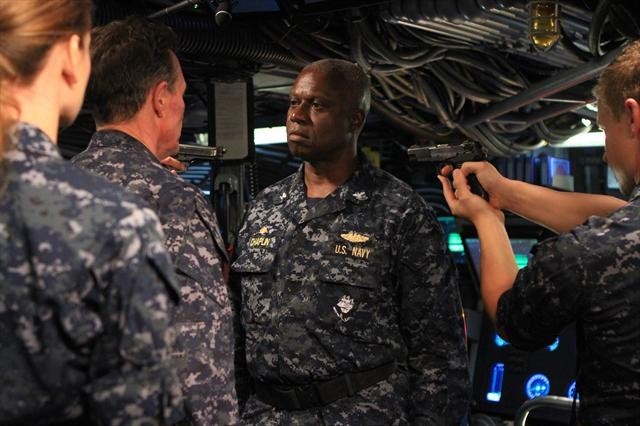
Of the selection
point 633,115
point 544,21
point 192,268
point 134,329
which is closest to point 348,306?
point 192,268

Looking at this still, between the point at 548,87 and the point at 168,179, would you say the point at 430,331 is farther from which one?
the point at 548,87

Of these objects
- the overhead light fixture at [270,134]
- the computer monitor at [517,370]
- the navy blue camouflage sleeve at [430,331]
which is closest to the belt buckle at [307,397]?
the navy blue camouflage sleeve at [430,331]

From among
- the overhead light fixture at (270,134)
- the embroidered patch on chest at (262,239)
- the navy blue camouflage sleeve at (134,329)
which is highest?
the overhead light fixture at (270,134)

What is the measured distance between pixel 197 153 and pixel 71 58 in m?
1.57

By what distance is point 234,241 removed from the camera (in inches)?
126

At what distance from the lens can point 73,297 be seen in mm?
1414

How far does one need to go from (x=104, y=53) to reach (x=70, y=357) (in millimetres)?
939

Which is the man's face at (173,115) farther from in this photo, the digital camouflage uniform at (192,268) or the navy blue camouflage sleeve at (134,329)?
the navy blue camouflage sleeve at (134,329)

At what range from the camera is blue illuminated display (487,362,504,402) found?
17.9ft

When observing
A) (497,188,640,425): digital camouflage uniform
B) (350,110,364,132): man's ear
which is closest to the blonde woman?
(497,188,640,425): digital camouflage uniform

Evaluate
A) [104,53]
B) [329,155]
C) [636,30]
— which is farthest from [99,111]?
[636,30]

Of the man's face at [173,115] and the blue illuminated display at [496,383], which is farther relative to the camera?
the blue illuminated display at [496,383]

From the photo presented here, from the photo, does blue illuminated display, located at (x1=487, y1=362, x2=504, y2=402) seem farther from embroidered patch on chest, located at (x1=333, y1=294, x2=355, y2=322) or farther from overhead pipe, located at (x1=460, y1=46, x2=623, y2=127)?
embroidered patch on chest, located at (x1=333, y1=294, x2=355, y2=322)

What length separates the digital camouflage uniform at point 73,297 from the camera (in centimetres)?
141
